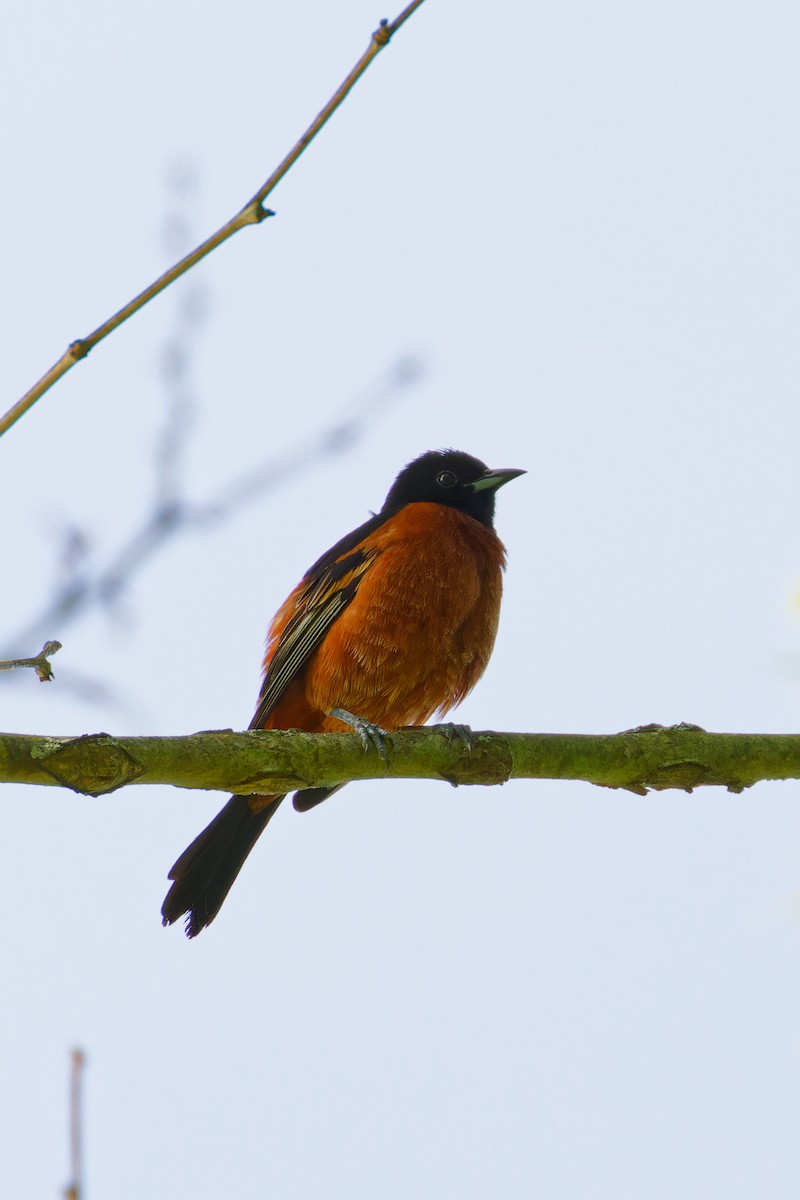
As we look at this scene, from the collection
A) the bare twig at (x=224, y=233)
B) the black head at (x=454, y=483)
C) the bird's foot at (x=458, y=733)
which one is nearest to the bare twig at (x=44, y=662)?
the bare twig at (x=224, y=233)

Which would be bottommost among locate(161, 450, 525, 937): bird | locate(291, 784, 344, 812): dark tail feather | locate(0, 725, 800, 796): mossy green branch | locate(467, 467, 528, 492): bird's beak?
locate(0, 725, 800, 796): mossy green branch

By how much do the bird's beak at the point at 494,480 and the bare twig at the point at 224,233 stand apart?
4.39m

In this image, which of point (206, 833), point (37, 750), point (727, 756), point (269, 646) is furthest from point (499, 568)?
point (37, 750)

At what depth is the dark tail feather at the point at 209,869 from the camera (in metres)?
4.87

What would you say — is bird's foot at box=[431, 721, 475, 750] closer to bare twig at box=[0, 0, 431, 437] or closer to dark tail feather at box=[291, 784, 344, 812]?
dark tail feather at box=[291, 784, 344, 812]

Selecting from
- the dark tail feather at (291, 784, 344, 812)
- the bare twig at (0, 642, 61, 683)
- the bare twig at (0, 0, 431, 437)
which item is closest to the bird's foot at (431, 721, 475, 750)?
the dark tail feather at (291, 784, 344, 812)

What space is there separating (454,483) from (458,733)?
2601 mm

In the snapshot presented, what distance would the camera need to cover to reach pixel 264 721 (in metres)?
5.29

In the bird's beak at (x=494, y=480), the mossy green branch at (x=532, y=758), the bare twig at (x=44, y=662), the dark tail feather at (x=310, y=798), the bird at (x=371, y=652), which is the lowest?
the bare twig at (x=44, y=662)

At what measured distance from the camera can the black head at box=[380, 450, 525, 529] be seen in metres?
6.18

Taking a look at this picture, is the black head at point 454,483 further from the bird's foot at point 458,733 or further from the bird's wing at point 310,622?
the bird's foot at point 458,733

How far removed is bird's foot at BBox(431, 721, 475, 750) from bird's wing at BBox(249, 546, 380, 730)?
134 cm

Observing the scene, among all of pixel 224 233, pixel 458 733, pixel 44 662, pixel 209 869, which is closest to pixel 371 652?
pixel 209 869

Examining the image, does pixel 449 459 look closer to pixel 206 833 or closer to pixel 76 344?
pixel 206 833
